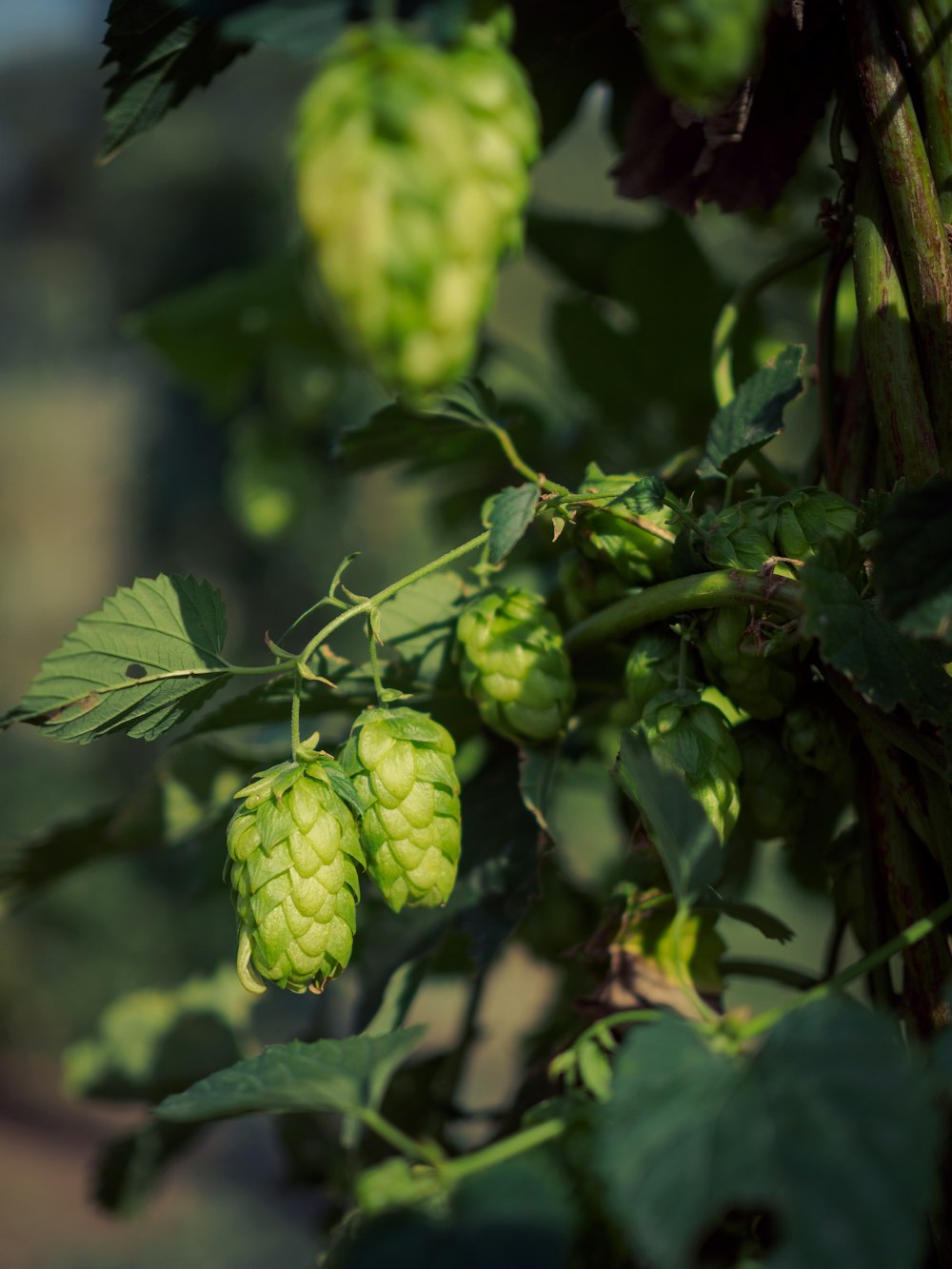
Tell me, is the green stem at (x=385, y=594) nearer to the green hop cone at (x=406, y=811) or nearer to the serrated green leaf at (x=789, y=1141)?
the green hop cone at (x=406, y=811)

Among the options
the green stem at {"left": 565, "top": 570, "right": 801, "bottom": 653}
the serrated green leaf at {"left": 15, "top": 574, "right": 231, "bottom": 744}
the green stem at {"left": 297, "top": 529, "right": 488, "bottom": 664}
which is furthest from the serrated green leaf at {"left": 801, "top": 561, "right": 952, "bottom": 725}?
the serrated green leaf at {"left": 15, "top": 574, "right": 231, "bottom": 744}

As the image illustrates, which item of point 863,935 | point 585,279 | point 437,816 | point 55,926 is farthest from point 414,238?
point 55,926

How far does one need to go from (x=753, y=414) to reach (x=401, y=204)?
24cm

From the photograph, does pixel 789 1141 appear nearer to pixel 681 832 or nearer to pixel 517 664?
pixel 681 832

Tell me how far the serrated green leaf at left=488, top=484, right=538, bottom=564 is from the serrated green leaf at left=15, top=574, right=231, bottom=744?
0.13 m

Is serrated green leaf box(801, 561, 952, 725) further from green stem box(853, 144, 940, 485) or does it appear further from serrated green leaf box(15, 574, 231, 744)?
serrated green leaf box(15, 574, 231, 744)

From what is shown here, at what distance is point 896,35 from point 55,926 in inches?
156

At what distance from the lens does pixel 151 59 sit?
0.37 metres

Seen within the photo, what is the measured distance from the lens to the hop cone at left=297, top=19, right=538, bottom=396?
0.23m

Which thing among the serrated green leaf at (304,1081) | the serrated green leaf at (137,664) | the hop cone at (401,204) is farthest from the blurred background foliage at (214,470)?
the serrated green leaf at (304,1081)

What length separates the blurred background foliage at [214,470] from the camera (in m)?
0.72

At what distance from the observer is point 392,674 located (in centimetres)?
51

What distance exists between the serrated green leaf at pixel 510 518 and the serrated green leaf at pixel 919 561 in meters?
0.11

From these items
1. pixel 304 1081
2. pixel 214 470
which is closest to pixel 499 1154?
pixel 304 1081
